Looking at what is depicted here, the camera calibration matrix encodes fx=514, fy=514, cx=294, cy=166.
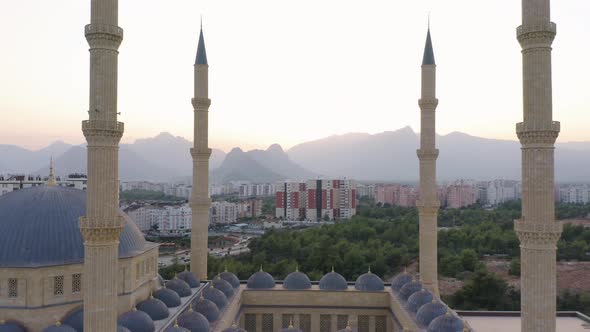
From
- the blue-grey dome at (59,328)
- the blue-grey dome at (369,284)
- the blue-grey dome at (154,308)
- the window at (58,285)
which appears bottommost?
the blue-grey dome at (369,284)

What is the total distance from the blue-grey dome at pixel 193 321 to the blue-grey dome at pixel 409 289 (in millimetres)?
6147

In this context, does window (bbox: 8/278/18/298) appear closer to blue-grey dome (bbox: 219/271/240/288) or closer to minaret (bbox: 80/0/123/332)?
minaret (bbox: 80/0/123/332)

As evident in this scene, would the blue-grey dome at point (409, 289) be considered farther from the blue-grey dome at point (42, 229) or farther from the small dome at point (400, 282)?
the blue-grey dome at point (42, 229)

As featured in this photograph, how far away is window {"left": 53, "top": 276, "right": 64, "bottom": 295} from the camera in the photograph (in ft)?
34.7

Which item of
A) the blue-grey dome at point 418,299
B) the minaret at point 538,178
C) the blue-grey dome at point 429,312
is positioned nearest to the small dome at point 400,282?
the blue-grey dome at point 418,299

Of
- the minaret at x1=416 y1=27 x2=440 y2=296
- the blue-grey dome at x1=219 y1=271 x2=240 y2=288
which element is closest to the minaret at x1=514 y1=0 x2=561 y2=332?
the minaret at x1=416 y1=27 x2=440 y2=296

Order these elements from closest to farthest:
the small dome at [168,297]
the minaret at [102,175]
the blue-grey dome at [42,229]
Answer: the minaret at [102,175]
the blue-grey dome at [42,229]
the small dome at [168,297]

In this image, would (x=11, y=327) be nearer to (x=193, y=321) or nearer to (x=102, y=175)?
(x=193, y=321)

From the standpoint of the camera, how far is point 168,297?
43.5 feet

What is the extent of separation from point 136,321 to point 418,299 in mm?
7308

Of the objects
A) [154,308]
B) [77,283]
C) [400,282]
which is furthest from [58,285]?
[400,282]

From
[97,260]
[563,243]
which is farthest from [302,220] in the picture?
[97,260]

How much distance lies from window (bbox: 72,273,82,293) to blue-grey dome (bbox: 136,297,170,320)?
171 cm

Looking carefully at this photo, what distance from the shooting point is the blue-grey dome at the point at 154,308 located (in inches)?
474
